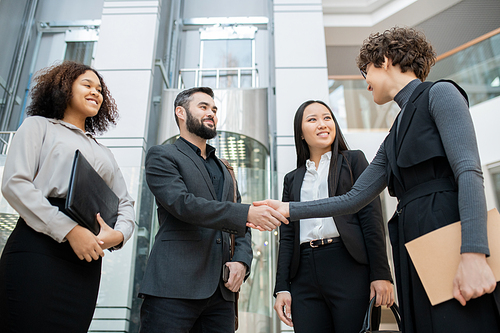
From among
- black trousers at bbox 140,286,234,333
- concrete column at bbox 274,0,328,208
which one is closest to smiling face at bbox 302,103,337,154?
black trousers at bbox 140,286,234,333

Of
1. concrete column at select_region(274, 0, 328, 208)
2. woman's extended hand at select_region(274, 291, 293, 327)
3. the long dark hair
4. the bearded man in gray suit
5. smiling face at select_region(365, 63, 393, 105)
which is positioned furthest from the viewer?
concrete column at select_region(274, 0, 328, 208)

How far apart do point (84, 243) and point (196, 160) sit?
77 cm

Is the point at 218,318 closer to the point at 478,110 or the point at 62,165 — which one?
the point at 62,165

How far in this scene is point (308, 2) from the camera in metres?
5.20

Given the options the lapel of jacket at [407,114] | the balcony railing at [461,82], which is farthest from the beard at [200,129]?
the balcony railing at [461,82]

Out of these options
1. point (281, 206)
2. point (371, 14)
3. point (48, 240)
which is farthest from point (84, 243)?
point (371, 14)

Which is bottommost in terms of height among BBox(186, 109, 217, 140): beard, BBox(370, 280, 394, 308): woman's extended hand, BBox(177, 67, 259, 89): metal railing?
BBox(370, 280, 394, 308): woman's extended hand

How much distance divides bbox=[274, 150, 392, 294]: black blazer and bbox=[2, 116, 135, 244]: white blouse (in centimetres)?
87

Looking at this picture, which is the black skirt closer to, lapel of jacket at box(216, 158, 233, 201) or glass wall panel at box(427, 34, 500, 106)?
lapel of jacket at box(216, 158, 233, 201)

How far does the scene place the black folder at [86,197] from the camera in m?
1.55

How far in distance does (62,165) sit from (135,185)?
67.7 inches

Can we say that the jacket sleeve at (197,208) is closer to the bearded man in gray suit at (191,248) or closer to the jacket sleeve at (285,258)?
the bearded man in gray suit at (191,248)

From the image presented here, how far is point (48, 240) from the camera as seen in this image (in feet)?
5.20

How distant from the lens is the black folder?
5.08 ft
